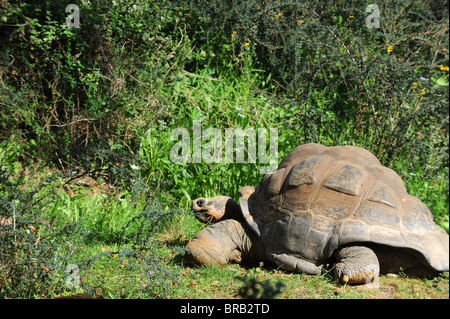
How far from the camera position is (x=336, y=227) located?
3816mm

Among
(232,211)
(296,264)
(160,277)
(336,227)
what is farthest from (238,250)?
(160,277)

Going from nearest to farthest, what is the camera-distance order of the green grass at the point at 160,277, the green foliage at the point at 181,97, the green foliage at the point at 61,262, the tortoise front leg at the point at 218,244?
the green foliage at the point at 61,262
the green grass at the point at 160,277
the tortoise front leg at the point at 218,244
the green foliage at the point at 181,97

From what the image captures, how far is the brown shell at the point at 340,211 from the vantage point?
370 cm

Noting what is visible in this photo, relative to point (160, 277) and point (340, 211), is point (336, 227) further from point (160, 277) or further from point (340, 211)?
point (160, 277)

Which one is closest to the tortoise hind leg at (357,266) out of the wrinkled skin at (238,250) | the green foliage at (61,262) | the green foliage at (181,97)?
the wrinkled skin at (238,250)

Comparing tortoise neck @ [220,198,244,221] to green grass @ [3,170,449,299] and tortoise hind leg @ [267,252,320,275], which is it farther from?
tortoise hind leg @ [267,252,320,275]

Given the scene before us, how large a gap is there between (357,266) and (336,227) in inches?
13.4

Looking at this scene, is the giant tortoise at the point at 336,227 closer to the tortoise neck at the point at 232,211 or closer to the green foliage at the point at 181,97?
the tortoise neck at the point at 232,211

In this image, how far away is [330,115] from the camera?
6109mm

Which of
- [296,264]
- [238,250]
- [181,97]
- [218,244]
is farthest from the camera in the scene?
[181,97]

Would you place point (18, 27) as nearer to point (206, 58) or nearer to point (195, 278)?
point (206, 58)

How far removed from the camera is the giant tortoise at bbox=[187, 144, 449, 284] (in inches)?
145

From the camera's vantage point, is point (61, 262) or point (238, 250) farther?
point (238, 250)

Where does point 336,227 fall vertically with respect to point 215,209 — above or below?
above
